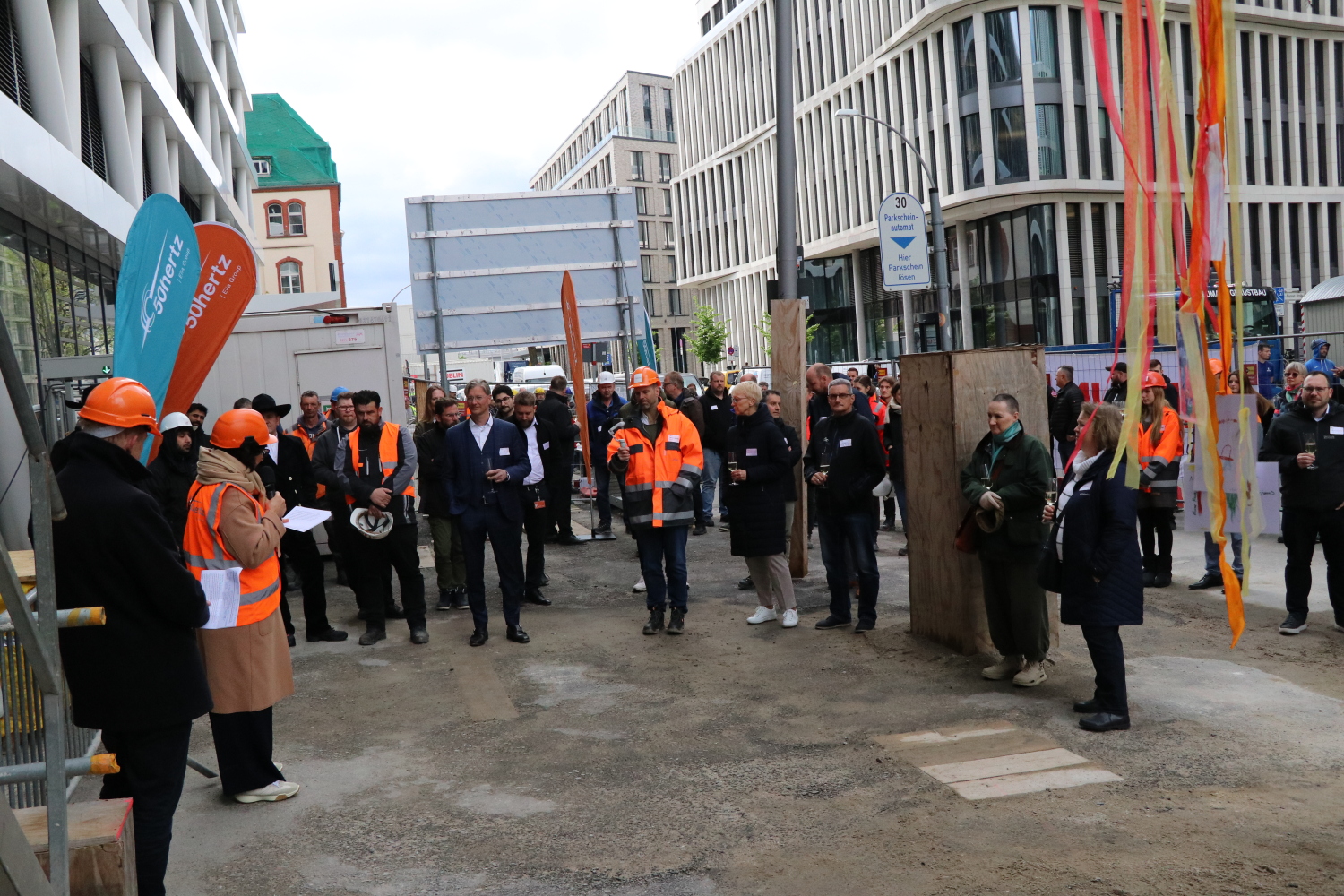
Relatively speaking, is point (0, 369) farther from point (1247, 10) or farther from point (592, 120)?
point (592, 120)

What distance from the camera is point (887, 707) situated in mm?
6605

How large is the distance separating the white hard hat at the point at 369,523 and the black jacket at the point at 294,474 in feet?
3.52

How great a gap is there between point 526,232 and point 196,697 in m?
12.7

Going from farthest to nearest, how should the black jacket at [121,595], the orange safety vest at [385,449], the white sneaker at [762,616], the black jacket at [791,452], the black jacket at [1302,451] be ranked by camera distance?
the black jacket at [791,452] → the white sneaker at [762,616] → the orange safety vest at [385,449] → the black jacket at [1302,451] → the black jacket at [121,595]

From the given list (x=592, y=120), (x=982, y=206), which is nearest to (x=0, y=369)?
(x=982, y=206)

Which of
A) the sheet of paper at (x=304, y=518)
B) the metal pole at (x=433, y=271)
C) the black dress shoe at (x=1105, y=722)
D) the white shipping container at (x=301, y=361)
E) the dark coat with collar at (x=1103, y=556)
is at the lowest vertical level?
the black dress shoe at (x=1105, y=722)

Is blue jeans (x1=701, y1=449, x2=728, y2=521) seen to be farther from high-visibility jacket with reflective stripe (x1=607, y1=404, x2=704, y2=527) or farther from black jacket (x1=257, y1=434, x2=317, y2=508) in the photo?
black jacket (x1=257, y1=434, x2=317, y2=508)

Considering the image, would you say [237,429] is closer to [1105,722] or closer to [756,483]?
[756,483]

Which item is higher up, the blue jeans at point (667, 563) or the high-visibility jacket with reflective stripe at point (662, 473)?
the high-visibility jacket with reflective stripe at point (662, 473)

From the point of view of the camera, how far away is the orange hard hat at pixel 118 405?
3873 mm

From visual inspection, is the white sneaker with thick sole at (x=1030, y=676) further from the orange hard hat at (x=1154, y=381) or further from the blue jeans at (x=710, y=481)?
the blue jeans at (x=710, y=481)

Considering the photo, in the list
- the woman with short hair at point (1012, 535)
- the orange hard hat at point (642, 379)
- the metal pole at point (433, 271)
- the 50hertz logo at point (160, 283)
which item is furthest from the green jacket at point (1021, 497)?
the metal pole at point (433, 271)

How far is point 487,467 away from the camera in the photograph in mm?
8695

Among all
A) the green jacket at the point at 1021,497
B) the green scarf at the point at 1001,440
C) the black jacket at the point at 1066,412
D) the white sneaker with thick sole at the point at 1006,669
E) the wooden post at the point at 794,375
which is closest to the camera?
the green jacket at the point at 1021,497
